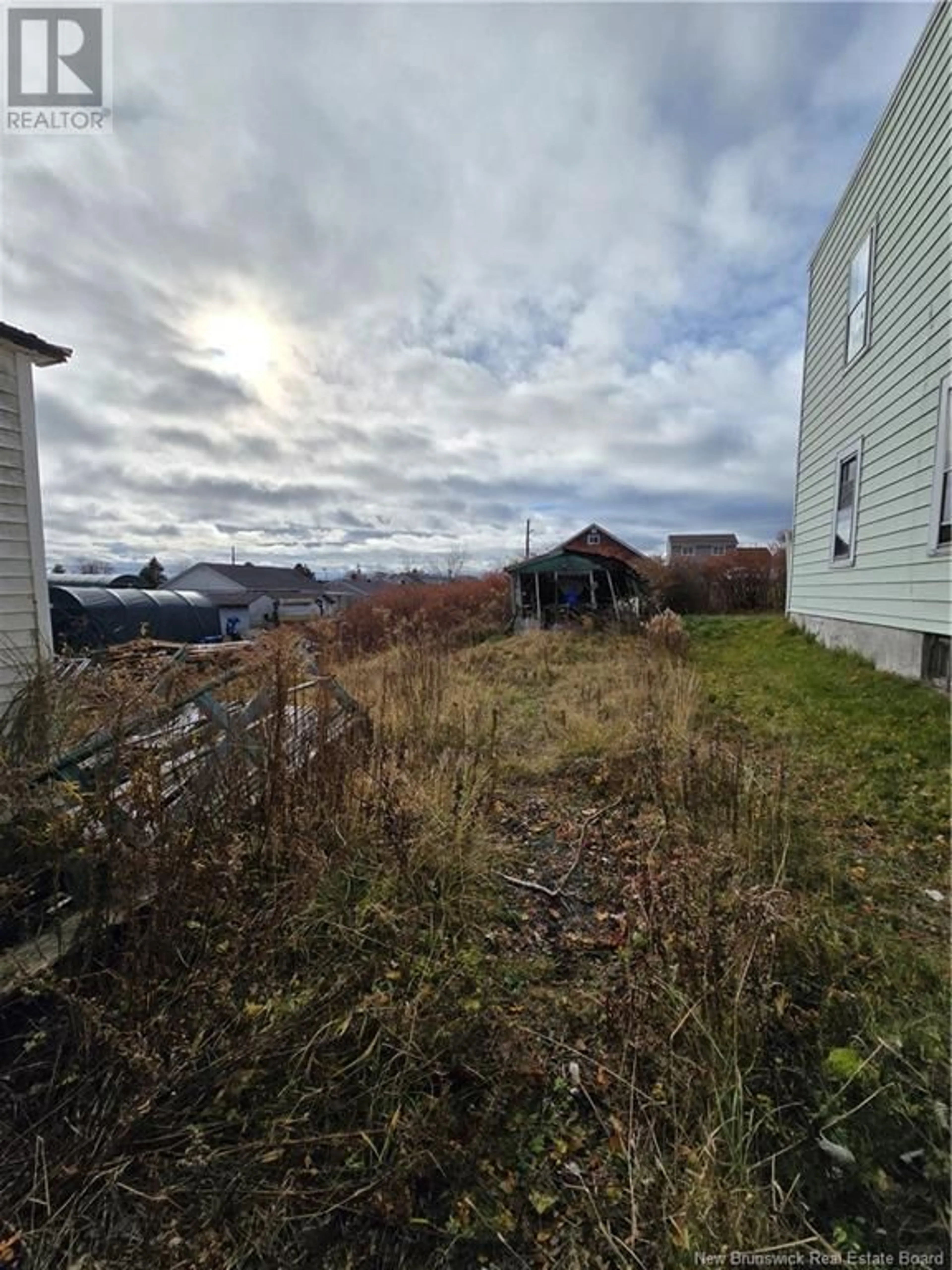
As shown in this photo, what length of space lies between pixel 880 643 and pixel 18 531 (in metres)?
8.89

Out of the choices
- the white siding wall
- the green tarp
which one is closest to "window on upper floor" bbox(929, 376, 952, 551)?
the white siding wall

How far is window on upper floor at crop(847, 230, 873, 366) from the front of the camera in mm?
6941

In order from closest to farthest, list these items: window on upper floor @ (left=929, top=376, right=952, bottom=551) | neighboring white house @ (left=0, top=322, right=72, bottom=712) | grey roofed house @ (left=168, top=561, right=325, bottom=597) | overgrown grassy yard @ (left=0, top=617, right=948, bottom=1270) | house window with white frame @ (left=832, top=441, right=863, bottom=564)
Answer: overgrown grassy yard @ (left=0, top=617, right=948, bottom=1270), neighboring white house @ (left=0, top=322, right=72, bottom=712), window on upper floor @ (left=929, top=376, right=952, bottom=551), house window with white frame @ (left=832, top=441, right=863, bottom=564), grey roofed house @ (left=168, top=561, right=325, bottom=597)

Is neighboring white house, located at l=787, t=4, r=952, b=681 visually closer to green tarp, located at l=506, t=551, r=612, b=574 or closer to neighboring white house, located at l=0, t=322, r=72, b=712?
neighboring white house, located at l=0, t=322, r=72, b=712

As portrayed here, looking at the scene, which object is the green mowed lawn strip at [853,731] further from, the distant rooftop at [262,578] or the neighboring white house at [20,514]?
the distant rooftop at [262,578]

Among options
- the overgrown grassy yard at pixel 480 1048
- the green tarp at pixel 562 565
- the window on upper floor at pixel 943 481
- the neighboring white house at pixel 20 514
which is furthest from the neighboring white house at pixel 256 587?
the overgrown grassy yard at pixel 480 1048

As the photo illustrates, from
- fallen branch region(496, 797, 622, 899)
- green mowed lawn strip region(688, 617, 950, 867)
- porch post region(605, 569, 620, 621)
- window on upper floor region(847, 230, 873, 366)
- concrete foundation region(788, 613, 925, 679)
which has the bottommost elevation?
fallen branch region(496, 797, 622, 899)

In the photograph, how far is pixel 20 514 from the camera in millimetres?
4852

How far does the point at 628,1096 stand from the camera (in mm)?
1579

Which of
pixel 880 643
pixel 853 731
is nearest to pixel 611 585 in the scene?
pixel 880 643

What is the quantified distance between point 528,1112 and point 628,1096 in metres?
0.29

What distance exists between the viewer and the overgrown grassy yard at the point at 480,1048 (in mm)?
1315

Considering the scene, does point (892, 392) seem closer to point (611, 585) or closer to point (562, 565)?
point (562, 565)

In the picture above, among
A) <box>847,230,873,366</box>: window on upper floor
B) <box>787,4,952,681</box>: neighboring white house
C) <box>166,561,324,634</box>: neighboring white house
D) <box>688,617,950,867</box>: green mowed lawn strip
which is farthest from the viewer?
<box>166,561,324,634</box>: neighboring white house
